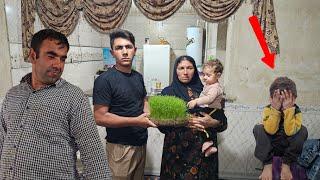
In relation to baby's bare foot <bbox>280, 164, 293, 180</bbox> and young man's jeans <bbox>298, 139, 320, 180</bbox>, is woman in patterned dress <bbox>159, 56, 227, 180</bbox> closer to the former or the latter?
baby's bare foot <bbox>280, 164, 293, 180</bbox>

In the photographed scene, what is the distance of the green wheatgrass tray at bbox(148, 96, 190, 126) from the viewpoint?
1.50 meters

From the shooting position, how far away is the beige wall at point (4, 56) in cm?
217

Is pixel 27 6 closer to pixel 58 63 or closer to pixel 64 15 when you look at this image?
pixel 64 15

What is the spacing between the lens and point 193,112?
1563 millimetres

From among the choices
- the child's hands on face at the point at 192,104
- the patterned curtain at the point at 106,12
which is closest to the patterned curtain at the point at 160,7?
the patterned curtain at the point at 106,12

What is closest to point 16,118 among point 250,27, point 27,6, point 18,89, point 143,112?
point 18,89

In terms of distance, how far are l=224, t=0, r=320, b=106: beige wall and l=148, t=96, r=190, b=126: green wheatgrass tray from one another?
861mm

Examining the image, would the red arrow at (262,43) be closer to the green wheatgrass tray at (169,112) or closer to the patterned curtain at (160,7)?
the patterned curtain at (160,7)

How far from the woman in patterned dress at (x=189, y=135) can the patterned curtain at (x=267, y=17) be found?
809mm

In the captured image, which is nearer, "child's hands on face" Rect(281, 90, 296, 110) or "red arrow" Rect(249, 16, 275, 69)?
"child's hands on face" Rect(281, 90, 296, 110)

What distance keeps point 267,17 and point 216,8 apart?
0.41 m

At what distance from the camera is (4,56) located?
221 centimetres

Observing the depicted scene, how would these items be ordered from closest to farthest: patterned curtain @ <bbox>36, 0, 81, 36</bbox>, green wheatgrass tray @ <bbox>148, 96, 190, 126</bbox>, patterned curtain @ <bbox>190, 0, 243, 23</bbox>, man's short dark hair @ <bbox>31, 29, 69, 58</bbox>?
man's short dark hair @ <bbox>31, 29, 69, 58</bbox> < green wheatgrass tray @ <bbox>148, 96, 190, 126</bbox> < patterned curtain @ <bbox>190, 0, 243, 23</bbox> < patterned curtain @ <bbox>36, 0, 81, 36</bbox>

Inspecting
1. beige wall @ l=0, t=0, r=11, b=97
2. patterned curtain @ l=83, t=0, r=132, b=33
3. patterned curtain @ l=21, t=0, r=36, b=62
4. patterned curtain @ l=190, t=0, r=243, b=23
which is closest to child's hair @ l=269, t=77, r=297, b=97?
patterned curtain @ l=190, t=0, r=243, b=23
